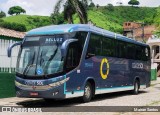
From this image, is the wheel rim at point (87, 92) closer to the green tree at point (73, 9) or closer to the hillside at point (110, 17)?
the green tree at point (73, 9)

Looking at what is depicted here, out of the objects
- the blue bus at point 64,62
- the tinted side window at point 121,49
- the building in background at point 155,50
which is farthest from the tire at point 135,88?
the building in background at point 155,50

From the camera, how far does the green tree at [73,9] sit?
3153 centimetres

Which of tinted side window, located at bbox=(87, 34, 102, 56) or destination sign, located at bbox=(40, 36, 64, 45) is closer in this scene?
destination sign, located at bbox=(40, 36, 64, 45)

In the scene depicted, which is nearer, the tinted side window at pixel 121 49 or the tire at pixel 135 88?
the tinted side window at pixel 121 49

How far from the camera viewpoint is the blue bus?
15766 mm

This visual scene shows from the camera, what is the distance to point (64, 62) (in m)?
15.9

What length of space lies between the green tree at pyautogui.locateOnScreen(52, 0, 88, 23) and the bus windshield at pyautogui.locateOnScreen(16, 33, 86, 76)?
49.1 feet

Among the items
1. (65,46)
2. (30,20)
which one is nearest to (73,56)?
(65,46)

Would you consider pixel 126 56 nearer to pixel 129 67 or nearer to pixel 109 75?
pixel 129 67

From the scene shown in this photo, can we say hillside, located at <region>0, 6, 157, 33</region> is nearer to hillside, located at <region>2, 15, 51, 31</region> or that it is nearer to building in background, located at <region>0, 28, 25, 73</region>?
hillside, located at <region>2, 15, 51, 31</region>

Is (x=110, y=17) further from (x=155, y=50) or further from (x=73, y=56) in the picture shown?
(x=73, y=56)

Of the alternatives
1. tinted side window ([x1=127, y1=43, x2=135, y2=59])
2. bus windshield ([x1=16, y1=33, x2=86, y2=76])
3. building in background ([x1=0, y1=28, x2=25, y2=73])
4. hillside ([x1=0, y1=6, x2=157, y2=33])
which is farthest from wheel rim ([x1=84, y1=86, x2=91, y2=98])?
hillside ([x1=0, y1=6, x2=157, y2=33])

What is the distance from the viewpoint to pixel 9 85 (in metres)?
19.7

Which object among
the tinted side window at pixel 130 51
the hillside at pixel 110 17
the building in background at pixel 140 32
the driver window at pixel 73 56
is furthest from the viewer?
the hillside at pixel 110 17
